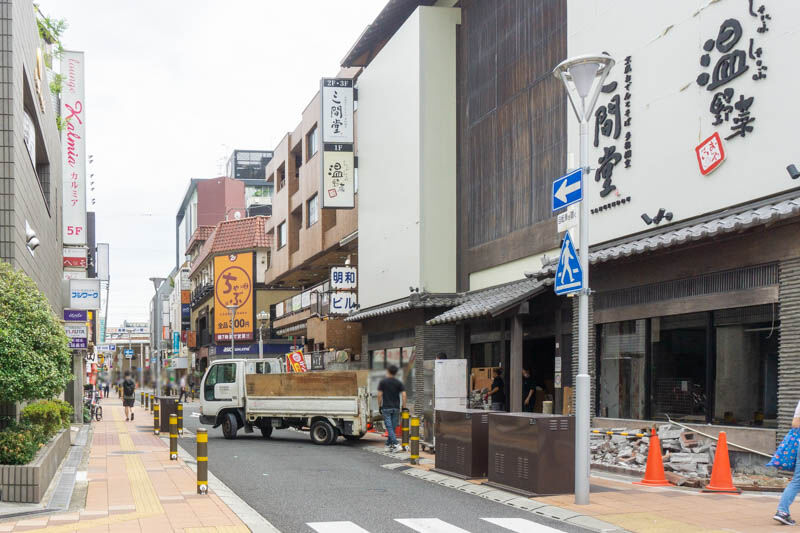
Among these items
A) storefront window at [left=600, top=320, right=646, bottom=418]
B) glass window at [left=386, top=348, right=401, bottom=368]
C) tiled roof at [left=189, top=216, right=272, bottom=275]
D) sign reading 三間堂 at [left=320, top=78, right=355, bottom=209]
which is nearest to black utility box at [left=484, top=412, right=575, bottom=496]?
storefront window at [left=600, top=320, right=646, bottom=418]

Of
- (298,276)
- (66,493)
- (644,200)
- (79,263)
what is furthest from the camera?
(298,276)

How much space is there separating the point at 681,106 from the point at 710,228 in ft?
9.52

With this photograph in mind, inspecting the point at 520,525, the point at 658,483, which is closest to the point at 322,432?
the point at 658,483

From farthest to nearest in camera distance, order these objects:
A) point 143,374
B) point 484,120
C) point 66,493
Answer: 1. point 143,374
2. point 484,120
3. point 66,493

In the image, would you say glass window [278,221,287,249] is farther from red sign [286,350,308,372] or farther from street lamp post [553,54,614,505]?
street lamp post [553,54,614,505]

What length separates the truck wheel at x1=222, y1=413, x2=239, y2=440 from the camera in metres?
24.1

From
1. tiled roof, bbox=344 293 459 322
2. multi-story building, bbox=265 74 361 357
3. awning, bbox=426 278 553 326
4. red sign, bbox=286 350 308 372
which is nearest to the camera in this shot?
awning, bbox=426 278 553 326

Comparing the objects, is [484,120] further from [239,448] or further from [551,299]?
[239,448]

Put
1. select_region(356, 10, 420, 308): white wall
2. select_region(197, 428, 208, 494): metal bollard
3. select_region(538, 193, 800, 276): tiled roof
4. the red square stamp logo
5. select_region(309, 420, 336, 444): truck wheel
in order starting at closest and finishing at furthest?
select_region(538, 193, 800, 276): tiled roof < select_region(197, 428, 208, 494): metal bollard < the red square stamp logo < select_region(309, 420, 336, 444): truck wheel < select_region(356, 10, 420, 308): white wall

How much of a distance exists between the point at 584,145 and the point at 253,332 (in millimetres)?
54849

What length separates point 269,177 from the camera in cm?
5703

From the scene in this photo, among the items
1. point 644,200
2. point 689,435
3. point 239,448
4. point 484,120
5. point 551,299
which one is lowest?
point 239,448

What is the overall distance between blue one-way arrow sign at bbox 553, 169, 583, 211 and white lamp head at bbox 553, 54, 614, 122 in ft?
2.40

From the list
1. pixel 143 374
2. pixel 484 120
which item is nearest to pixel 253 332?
pixel 143 374
